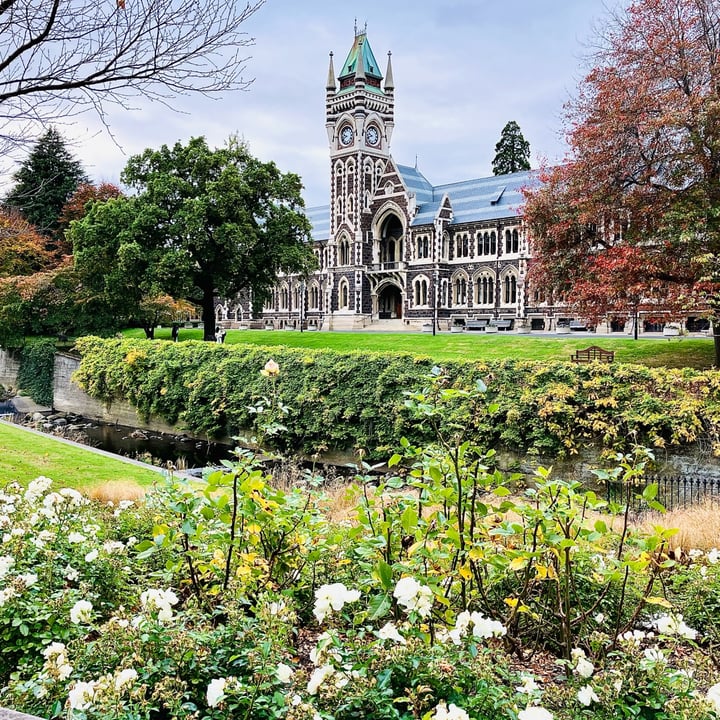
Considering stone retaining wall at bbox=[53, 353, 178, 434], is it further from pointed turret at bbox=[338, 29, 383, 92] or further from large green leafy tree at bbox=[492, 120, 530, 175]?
large green leafy tree at bbox=[492, 120, 530, 175]

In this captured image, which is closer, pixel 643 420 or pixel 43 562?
pixel 43 562

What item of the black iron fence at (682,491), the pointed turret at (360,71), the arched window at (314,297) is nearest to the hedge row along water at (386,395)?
the black iron fence at (682,491)

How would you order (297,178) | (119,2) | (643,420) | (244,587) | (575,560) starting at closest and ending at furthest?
(244,587)
(575,560)
(119,2)
(643,420)
(297,178)

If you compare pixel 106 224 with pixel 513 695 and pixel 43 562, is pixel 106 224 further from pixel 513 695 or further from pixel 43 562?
pixel 513 695

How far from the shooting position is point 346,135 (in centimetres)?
5403

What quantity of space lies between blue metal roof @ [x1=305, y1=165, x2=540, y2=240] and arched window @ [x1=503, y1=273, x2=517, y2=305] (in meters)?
4.32

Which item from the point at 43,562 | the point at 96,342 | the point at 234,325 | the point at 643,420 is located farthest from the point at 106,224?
the point at 234,325

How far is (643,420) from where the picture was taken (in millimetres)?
12914

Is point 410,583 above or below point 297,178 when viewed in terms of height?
below

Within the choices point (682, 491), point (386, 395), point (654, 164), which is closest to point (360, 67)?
point (654, 164)

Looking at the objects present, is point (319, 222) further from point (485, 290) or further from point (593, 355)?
point (593, 355)

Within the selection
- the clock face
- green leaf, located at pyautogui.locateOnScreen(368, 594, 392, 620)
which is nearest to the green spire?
the clock face

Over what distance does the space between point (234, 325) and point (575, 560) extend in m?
64.5

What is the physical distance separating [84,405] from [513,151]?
43.2m
